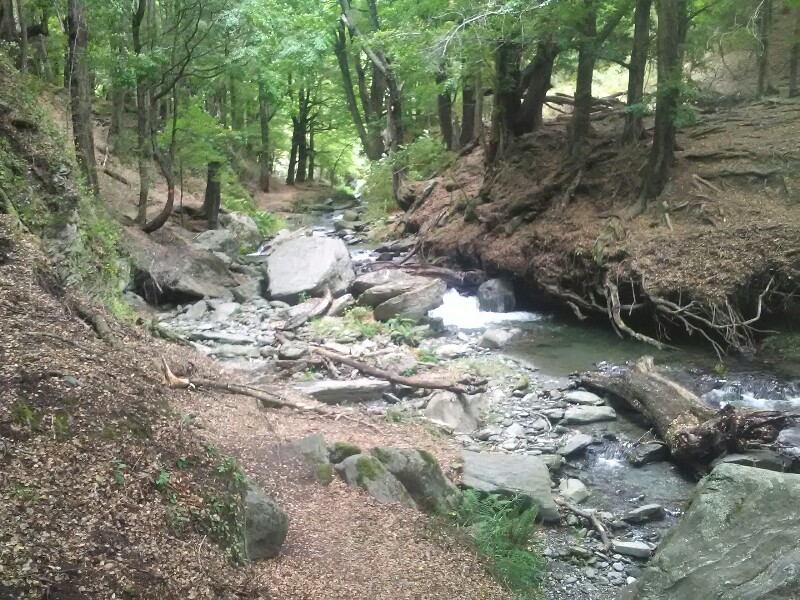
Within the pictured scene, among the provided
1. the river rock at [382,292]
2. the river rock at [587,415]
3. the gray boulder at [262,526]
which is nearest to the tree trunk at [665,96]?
the river rock at [382,292]

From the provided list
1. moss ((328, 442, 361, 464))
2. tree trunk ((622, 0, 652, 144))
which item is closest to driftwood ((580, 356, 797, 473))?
moss ((328, 442, 361, 464))

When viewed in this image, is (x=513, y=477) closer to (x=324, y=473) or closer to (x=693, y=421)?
(x=324, y=473)

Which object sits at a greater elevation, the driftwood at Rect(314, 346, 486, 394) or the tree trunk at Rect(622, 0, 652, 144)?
the tree trunk at Rect(622, 0, 652, 144)

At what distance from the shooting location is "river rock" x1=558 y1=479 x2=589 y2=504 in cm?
678

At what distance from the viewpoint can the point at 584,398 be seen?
9164 millimetres

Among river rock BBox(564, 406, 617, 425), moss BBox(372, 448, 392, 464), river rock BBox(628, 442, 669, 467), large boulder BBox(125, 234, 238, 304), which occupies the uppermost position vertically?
large boulder BBox(125, 234, 238, 304)

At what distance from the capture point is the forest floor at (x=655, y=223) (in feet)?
34.8

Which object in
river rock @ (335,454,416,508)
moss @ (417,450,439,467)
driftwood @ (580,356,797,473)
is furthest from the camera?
driftwood @ (580,356,797,473)

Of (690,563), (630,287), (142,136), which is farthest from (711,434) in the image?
(142,136)

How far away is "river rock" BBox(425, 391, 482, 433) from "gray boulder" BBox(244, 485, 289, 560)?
438 cm

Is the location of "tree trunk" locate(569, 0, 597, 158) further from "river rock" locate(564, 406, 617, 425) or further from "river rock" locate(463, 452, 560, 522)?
"river rock" locate(463, 452, 560, 522)

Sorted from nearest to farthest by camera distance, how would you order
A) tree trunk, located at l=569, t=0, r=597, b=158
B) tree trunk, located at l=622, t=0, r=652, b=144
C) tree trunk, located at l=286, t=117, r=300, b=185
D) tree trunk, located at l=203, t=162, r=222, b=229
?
tree trunk, located at l=622, t=0, r=652, b=144, tree trunk, located at l=569, t=0, r=597, b=158, tree trunk, located at l=203, t=162, r=222, b=229, tree trunk, located at l=286, t=117, r=300, b=185

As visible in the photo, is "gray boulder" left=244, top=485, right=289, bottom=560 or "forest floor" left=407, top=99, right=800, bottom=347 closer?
"gray boulder" left=244, top=485, right=289, bottom=560

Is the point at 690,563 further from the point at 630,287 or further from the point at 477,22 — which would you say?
the point at 477,22
